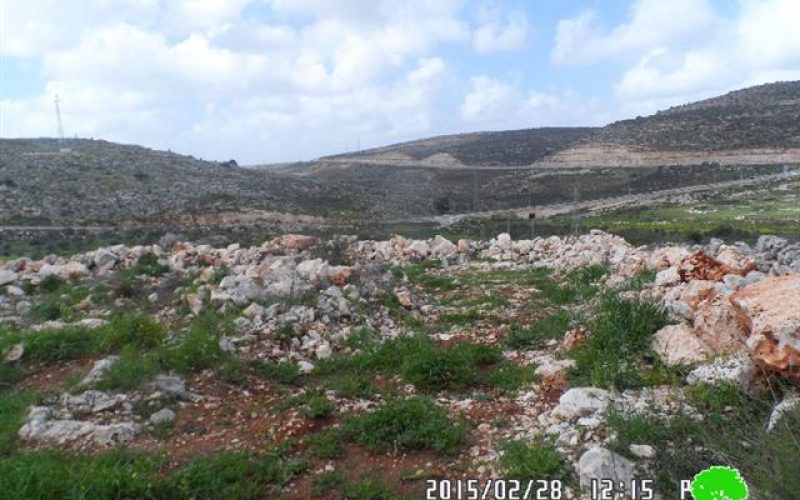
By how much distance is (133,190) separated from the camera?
107 feet

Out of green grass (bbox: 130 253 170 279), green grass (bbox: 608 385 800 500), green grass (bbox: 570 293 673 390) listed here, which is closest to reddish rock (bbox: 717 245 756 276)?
green grass (bbox: 570 293 673 390)

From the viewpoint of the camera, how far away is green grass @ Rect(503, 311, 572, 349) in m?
6.51

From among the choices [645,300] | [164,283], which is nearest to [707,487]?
[645,300]

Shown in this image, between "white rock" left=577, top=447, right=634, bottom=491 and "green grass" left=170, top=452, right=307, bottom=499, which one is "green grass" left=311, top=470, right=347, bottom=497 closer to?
"green grass" left=170, top=452, right=307, bottom=499

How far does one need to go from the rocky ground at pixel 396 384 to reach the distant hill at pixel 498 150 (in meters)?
58.6

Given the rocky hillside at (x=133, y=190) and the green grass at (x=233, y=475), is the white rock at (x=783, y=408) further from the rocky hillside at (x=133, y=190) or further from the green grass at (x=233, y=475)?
the rocky hillside at (x=133, y=190)

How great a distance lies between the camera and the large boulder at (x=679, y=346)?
478 centimetres

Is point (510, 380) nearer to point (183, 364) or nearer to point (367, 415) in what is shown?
point (367, 415)

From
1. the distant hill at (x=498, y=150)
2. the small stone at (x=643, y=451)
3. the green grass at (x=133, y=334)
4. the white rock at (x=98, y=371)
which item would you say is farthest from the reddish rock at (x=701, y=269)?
the distant hill at (x=498, y=150)

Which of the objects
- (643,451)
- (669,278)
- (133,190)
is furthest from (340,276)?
(133,190)

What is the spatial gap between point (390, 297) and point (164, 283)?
405 cm

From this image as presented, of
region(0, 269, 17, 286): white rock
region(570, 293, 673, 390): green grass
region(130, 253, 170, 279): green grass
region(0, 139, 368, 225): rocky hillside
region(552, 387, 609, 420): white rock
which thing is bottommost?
region(552, 387, 609, 420): white rock

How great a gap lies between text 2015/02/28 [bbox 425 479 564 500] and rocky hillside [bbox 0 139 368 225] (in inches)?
996

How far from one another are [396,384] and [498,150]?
3011 inches
